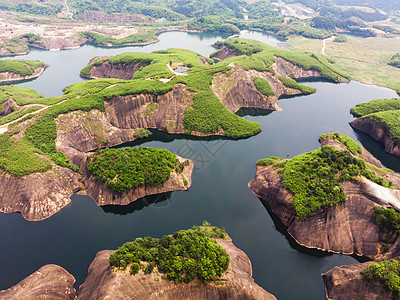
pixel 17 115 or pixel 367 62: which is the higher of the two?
pixel 367 62

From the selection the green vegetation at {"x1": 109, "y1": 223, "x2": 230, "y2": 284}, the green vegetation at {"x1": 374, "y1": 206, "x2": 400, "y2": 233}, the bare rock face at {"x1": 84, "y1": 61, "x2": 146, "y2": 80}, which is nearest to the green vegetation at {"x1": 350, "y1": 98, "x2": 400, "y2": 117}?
the green vegetation at {"x1": 374, "y1": 206, "x2": 400, "y2": 233}

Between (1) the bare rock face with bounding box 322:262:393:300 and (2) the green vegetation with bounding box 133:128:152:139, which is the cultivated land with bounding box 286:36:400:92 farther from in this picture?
(2) the green vegetation with bounding box 133:128:152:139

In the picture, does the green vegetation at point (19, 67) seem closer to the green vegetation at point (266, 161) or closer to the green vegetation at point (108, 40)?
the green vegetation at point (108, 40)

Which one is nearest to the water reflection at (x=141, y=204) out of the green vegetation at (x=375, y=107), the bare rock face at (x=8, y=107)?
the bare rock face at (x=8, y=107)

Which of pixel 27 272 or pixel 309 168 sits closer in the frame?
pixel 27 272

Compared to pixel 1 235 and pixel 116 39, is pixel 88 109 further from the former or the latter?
pixel 116 39

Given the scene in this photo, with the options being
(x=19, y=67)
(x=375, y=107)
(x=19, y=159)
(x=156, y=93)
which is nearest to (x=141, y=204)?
(x=19, y=159)

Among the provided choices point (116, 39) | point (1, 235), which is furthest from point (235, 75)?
point (116, 39)

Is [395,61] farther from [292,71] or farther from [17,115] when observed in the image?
[17,115]
